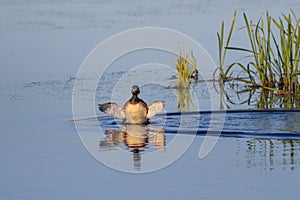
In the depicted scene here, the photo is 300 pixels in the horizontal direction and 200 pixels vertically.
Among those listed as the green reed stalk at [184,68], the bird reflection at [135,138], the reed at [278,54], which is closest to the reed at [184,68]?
the green reed stalk at [184,68]

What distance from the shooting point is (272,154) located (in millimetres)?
10258

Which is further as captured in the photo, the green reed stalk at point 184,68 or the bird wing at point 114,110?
the green reed stalk at point 184,68

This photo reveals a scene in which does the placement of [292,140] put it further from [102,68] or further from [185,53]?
[102,68]

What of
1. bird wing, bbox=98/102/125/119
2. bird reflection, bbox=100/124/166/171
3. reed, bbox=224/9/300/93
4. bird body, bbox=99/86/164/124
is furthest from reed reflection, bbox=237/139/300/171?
reed, bbox=224/9/300/93

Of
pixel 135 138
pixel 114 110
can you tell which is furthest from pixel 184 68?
pixel 135 138

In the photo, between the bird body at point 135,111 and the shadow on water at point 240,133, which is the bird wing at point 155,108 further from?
the shadow on water at point 240,133

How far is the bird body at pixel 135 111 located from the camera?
13680mm

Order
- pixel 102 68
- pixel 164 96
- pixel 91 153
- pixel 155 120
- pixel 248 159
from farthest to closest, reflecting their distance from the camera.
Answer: pixel 102 68 → pixel 164 96 → pixel 155 120 → pixel 91 153 → pixel 248 159

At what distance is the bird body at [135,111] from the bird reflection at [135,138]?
0.14 metres

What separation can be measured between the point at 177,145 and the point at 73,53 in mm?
11185

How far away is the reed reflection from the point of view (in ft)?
31.3

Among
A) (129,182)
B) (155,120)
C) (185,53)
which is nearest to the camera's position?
(129,182)

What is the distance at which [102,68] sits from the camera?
813 inches

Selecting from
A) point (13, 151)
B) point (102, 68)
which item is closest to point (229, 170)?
point (13, 151)
